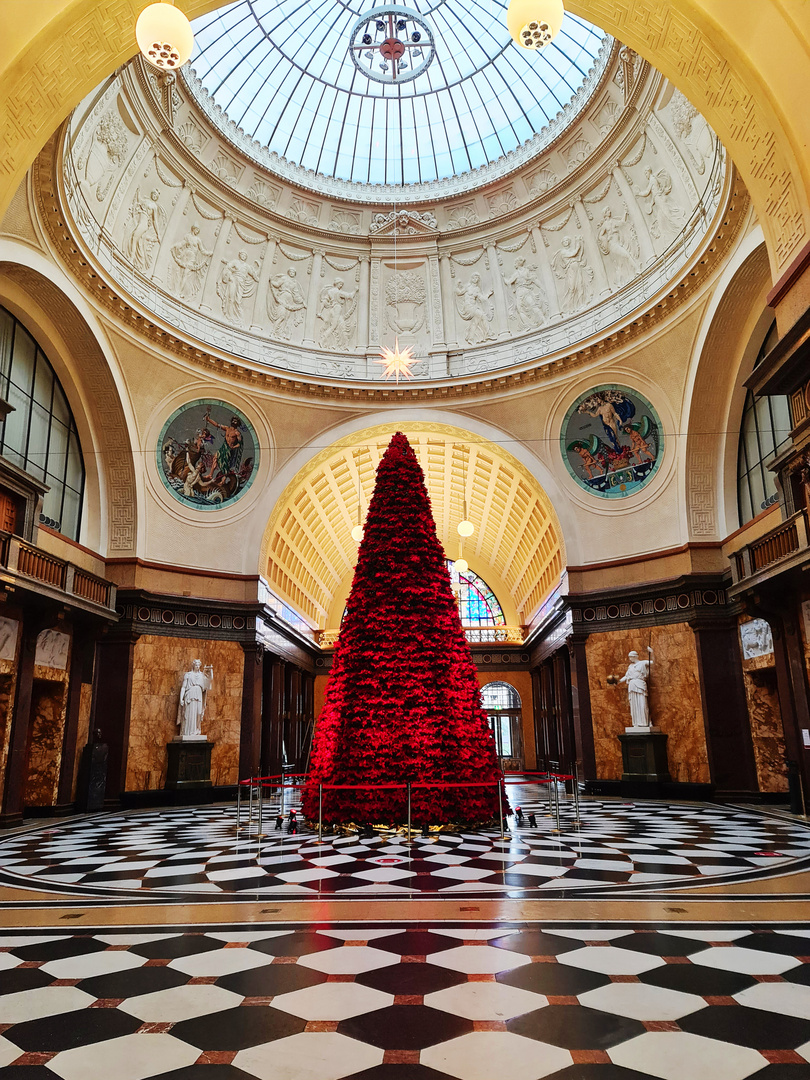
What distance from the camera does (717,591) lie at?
17.3 meters

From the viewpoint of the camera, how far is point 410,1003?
147 inches

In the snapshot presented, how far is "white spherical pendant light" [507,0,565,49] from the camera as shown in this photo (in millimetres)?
5574

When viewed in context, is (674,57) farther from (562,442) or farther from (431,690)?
(562,442)

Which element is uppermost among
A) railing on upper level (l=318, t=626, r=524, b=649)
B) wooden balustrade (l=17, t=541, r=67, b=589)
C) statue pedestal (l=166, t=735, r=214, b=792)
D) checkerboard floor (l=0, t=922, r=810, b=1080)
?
railing on upper level (l=318, t=626, r=524, b=649)

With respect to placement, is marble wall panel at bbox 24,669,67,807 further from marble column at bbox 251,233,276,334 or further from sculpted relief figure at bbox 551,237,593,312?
sculpted relief figure at bbox 551,237,593,312

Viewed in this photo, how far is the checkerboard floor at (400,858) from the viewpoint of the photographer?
275 inches

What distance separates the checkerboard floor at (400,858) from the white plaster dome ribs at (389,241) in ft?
38.0

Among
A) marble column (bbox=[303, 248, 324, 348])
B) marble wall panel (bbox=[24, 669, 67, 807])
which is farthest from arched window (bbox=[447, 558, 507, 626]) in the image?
marble wall panel (bbox=[24, 669, 67, 807])

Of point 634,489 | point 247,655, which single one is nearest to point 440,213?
point 634,489

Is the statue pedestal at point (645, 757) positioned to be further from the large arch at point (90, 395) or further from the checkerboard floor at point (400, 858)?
the large arch at point (90, 395)

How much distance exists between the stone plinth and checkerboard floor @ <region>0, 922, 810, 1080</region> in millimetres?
12567

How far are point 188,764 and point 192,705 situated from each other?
143 centimetres

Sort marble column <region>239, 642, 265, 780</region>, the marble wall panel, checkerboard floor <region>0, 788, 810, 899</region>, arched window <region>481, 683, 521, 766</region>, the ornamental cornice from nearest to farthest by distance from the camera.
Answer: checkerboard floor <region>0, 788, 810, 899</region> → the ornamental cornice → the marble wall panel → marble column <region>239, 642, 265, 780</region> → arched window <region>481, 683, 521, 766</region>

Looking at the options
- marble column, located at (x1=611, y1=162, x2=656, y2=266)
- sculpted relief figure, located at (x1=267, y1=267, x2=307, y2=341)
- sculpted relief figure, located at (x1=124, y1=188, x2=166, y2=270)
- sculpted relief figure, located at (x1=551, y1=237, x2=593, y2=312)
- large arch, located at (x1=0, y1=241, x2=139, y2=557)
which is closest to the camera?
large arch, located at (x1=0, y1=241, x2=139, y2=557)
